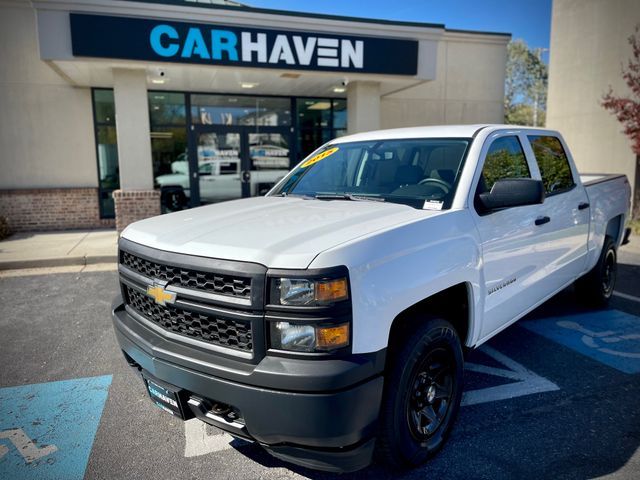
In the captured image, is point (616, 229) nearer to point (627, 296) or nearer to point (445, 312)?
Result: point (627, 296)

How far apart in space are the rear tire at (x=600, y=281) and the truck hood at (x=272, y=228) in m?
3.41

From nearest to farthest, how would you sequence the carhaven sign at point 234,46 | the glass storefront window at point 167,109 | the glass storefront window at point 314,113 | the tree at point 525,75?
1. the carhaven sign at point 234,46
2. the glass storefront window at point 167,109
3. the glass storefront window at point 314,113
4. the tree at point 525,75

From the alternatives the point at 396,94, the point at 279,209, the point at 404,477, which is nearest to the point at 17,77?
the point at 396,94

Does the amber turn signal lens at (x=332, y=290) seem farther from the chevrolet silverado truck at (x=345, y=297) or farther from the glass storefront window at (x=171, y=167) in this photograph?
the glass storefront window at (x=171, y=167)

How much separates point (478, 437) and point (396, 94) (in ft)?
39.4

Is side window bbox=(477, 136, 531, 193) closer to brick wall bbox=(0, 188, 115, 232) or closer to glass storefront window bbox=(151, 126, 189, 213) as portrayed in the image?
glass storefront window bbox=(151, 126, 189, 213)

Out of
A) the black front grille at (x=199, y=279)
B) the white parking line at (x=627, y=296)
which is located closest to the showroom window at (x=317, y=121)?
the white parking line at (x=627, y=296)

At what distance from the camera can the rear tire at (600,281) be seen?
5.28 meters

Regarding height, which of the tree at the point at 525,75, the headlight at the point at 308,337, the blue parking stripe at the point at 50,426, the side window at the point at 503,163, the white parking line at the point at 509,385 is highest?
the tree at the point at 525,75

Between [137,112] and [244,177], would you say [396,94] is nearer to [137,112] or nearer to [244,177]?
[244,177]

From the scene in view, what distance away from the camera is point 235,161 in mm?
12688

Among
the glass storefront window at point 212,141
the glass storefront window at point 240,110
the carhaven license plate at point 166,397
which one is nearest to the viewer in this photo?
the carhaven license plate at point 166,397

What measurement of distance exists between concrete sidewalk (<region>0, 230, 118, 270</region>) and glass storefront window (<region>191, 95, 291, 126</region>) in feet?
12.8

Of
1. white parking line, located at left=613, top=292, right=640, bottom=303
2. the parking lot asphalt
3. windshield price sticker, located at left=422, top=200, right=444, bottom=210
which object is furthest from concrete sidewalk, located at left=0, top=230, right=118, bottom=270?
white parking line, located at left=613, top=292, right=640, bottom=303
